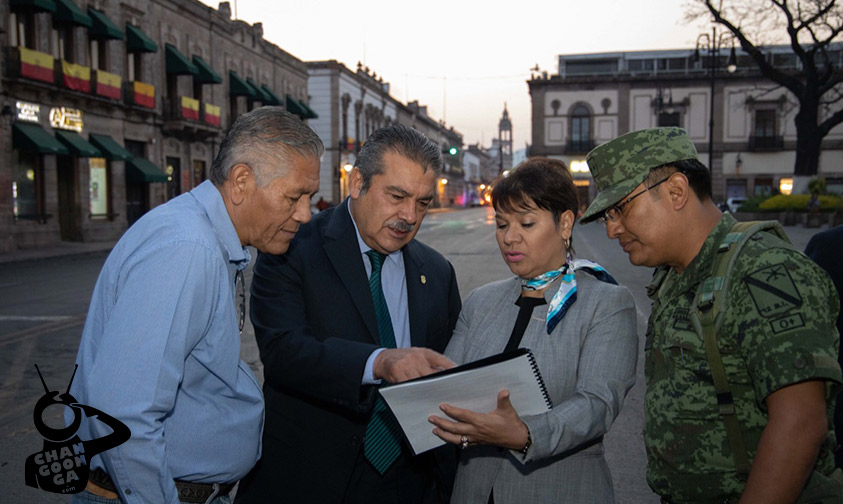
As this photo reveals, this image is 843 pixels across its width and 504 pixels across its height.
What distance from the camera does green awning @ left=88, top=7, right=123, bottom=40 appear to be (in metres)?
25.4

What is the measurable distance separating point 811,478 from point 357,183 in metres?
1.95

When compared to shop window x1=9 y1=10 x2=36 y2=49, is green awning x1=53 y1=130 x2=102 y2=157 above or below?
below

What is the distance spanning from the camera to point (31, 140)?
21766 mm

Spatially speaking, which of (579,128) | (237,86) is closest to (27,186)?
(237,86)

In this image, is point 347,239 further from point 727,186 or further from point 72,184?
point 727,186

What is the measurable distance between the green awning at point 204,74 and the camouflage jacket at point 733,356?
110 ft

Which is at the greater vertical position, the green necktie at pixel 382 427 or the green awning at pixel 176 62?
the green awning at pixel 176 62

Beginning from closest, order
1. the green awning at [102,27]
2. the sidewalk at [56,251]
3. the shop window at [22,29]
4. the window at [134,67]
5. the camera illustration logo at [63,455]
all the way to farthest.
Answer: the camera illustration logo at [63,455] < the sidewalk at [56,251] < the shop window at [22,29] < the green awning at [102,27] < the window at [134,67]

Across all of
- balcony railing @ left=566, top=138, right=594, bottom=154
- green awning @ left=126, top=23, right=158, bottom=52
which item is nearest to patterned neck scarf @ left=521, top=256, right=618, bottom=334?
green awning @ left=126, top=23, right=158, bottom=52

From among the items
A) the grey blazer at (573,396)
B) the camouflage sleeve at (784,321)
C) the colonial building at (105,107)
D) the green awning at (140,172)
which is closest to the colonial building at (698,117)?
the colonial building at (105,107)

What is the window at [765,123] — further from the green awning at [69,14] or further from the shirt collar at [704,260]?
the shirt collar at [704,260]

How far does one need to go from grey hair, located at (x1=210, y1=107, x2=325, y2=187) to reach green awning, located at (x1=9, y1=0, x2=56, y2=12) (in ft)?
75.6

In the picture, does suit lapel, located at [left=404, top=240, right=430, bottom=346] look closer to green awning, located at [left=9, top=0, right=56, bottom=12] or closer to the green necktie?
the green necktie

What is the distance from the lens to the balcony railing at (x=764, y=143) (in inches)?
2126
